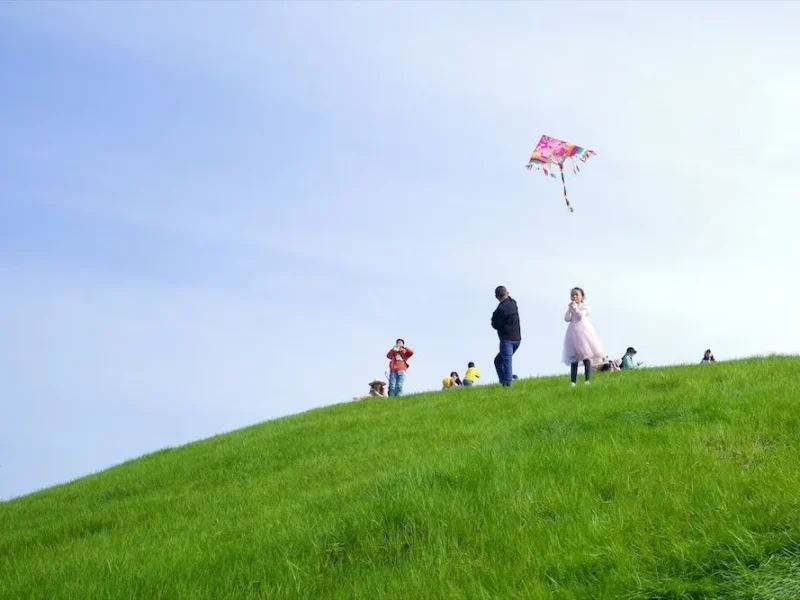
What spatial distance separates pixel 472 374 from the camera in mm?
28891

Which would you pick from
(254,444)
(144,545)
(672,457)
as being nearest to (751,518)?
(672,457)

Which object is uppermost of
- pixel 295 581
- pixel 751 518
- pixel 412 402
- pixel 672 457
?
pixel 412 402

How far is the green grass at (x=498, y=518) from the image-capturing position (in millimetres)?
5918

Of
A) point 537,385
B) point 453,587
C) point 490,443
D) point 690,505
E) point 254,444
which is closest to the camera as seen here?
point 453,587

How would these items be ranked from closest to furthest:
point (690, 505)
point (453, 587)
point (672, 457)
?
1. point (453, 587)
2. point (690, 505)
3. point (672, 457)

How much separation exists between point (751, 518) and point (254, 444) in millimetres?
12069

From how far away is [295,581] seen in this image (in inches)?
267

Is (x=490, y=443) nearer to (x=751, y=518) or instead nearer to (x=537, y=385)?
(x=751, y=518)

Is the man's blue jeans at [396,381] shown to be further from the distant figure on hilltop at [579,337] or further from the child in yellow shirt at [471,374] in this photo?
the distant figure on hilltop at [579,337]

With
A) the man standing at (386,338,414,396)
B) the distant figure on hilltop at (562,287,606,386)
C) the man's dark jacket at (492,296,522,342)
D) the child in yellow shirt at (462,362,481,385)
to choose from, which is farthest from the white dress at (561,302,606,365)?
the child in yellow shirt at (462,362,481,385)

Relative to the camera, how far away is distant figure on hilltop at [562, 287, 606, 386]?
1661 cm

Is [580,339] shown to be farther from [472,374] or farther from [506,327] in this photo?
[472,374]

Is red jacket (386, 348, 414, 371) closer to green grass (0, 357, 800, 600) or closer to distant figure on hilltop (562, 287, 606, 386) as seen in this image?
distant figure on hilltop (562, 287, 606, 386)

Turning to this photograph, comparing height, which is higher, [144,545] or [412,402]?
[412,402]
